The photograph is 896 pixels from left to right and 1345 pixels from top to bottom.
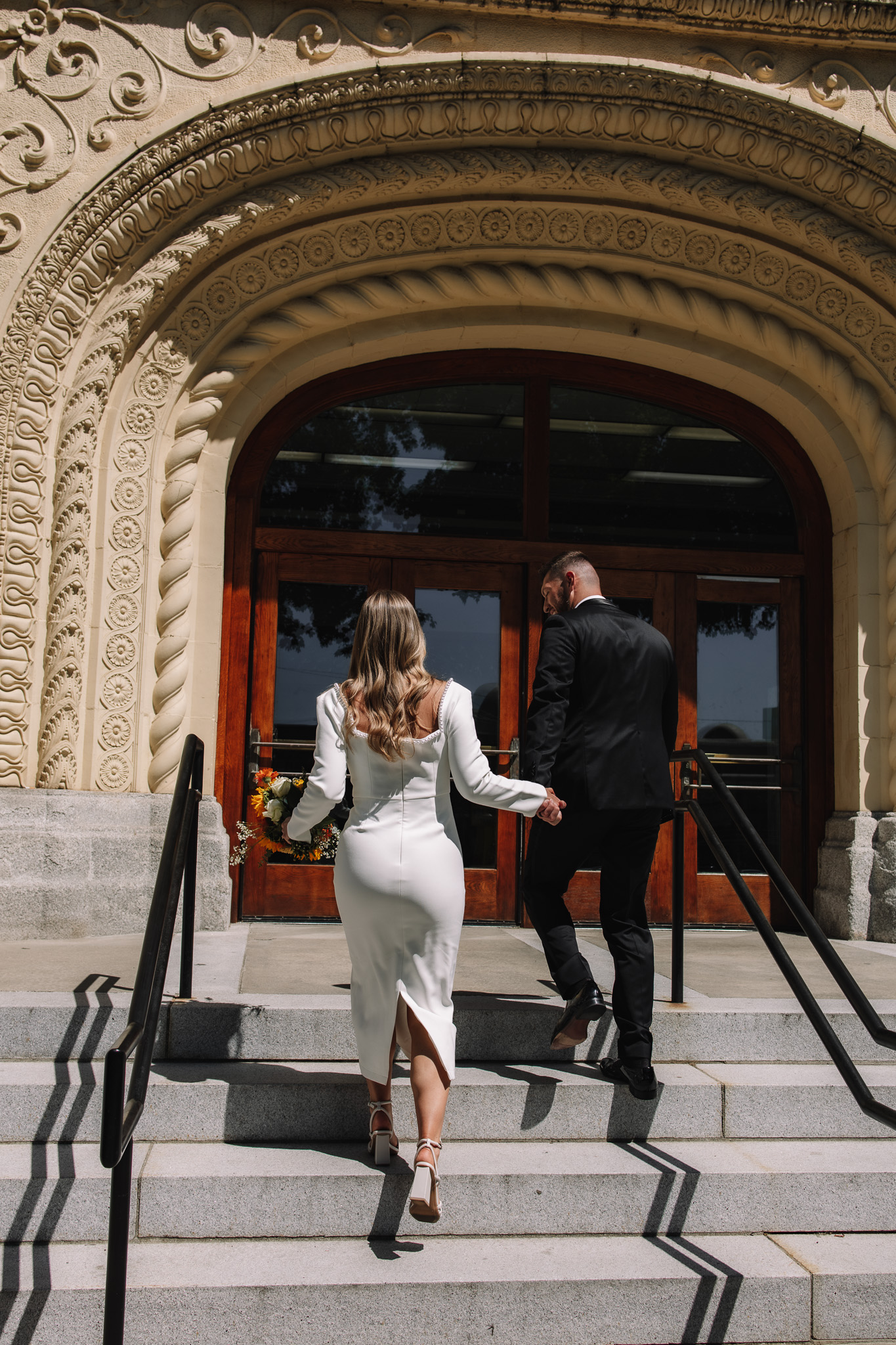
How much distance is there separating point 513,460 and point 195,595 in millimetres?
2335

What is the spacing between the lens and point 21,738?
555cm

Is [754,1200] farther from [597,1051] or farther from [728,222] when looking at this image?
[728,222]

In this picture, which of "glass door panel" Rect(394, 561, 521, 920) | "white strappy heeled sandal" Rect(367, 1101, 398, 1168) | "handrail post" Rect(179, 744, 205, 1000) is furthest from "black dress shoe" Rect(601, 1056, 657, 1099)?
"glass door panel" Rect(394, 561, 521, 920)

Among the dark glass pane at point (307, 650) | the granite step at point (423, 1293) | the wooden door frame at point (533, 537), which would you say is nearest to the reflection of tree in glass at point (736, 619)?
the wooden door frame at point (533, 537)

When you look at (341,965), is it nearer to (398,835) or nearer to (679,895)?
(679,895)

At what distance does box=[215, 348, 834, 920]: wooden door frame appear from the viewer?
663cm

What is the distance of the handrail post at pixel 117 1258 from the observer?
2.31m

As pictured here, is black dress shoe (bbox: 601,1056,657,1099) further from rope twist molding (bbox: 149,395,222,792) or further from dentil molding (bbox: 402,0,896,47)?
dentil molding (bbox: 402,0,896,47)

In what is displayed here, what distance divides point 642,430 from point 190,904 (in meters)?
4.70

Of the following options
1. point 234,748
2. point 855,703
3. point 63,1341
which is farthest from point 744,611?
point 63,1341

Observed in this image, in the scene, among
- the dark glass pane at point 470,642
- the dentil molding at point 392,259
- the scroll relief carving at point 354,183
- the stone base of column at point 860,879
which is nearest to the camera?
the scroll relief carving at point 354,183

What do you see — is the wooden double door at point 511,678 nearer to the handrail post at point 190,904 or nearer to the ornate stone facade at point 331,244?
the ornate stone facade at point 331,244

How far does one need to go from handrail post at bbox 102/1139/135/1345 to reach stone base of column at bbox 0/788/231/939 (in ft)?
10.5

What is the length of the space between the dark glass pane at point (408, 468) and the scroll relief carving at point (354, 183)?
1125mm
